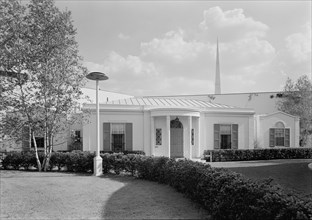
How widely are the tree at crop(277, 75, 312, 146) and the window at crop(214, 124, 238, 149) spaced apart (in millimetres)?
10397

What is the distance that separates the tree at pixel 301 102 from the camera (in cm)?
2427

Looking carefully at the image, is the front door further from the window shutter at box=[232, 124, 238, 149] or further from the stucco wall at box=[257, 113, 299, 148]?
the stucco wall at box=[257, 113, 299, 148]

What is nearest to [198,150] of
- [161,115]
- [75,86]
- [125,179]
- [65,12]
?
[161,115]

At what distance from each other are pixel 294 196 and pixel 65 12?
12.3 m

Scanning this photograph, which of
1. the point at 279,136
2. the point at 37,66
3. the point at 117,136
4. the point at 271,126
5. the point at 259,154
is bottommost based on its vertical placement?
the point at 259,154

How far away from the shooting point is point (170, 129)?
17062 mm

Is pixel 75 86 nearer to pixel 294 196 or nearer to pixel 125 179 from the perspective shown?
pixel 125 179

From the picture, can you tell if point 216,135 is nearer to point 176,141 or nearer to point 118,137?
point 176,141

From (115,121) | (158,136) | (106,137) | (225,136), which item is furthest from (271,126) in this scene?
(106,137)

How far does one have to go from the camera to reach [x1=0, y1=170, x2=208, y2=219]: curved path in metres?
5.97

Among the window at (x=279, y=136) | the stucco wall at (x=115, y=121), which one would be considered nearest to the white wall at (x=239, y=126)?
the window at (x=279, y=136)

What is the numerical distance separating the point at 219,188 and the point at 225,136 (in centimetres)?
1297

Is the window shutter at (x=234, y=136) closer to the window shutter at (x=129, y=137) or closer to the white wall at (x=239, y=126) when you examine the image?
the white wall at (x=239, y=126)

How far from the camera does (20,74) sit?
1236 cm
